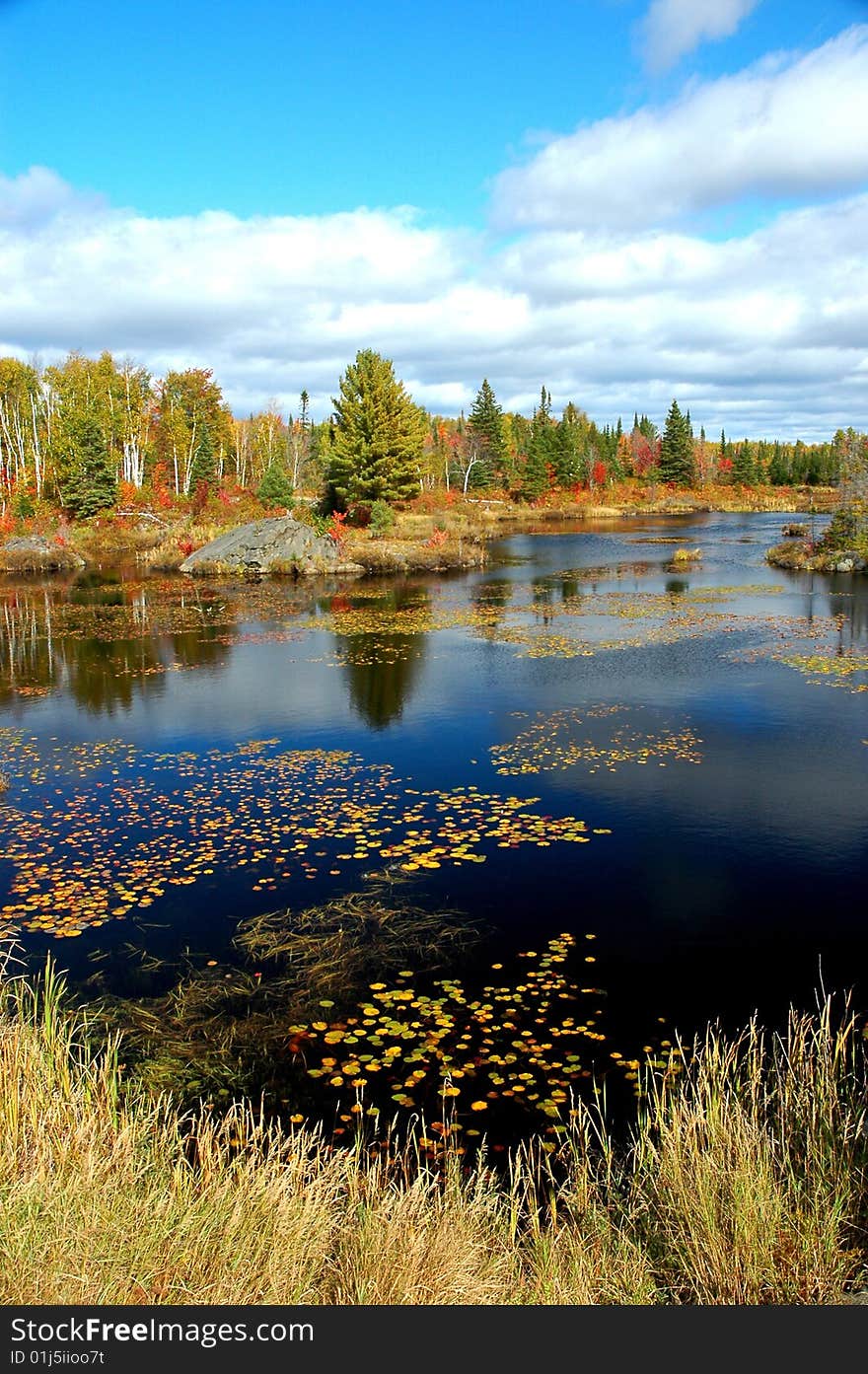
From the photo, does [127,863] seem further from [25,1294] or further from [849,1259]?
[849,1259]

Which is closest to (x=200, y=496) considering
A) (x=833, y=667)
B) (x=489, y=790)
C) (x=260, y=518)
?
(x=260, y=518)

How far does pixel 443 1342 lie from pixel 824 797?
10422mm

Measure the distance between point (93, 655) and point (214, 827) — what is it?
14.8m

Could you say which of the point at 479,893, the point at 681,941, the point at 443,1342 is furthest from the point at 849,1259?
the point at 479,893

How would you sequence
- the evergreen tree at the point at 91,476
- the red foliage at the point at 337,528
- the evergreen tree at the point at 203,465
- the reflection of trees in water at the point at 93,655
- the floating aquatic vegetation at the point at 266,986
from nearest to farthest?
the floating aquatic vegetation at the point at 266,986
the reflection of trees in water at the point at 93,655
the red foliage at the point at 337,528
the evergreen tree at the point at 91,476
the evergreen tree at the point at 203,465

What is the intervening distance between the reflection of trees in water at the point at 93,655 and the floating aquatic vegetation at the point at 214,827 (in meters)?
5.32

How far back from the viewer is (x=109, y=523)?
191ft

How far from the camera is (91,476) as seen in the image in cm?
5925

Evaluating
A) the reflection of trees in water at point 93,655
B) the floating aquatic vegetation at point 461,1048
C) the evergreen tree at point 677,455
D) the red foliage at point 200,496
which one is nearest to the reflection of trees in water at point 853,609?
the reflection of trees in water at point 93,655

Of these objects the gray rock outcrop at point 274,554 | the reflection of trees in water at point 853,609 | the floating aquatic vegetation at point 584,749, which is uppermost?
the gray rock outcrop at point 274,554

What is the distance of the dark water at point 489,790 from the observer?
361 inches

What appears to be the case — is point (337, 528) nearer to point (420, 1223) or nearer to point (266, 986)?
point (266, 986)

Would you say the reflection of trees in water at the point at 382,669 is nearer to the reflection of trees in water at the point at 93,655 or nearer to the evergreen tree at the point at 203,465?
the reflection of trees in water at the point at 93,655

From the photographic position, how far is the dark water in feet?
30.1
